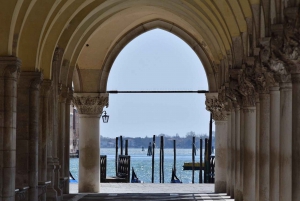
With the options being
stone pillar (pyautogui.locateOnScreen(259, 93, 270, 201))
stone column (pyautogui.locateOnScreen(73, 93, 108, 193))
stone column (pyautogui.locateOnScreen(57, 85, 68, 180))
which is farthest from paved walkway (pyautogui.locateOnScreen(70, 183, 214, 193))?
stone pillar (pyautogui.locateOnScreen(259, 93, 270, 201))

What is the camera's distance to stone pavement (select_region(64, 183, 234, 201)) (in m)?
31.6

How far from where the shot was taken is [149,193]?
3469cm

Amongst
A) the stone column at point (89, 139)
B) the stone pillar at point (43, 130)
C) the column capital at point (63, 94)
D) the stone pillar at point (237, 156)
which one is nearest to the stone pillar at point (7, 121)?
the stone pillar at point (43, 130)

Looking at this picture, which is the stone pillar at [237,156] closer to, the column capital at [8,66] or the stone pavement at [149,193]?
the stone pavement at [149,193]

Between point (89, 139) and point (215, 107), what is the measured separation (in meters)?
5.17

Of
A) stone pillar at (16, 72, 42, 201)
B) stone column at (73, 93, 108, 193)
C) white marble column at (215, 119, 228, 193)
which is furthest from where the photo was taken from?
stone column at (73, 93, 108, 193)

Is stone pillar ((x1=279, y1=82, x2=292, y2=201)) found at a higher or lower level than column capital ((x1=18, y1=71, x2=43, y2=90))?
lower

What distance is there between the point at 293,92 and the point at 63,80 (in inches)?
620

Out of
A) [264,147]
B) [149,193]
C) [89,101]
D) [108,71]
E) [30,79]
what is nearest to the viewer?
[264,147]

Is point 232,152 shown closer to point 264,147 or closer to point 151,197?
A: point 151,197

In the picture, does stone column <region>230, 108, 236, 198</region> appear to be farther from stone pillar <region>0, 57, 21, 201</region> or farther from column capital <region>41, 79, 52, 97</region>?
stone pillar <region>0, 57, 21, 201</region>

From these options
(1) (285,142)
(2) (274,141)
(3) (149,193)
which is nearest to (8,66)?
(2) (274,141)

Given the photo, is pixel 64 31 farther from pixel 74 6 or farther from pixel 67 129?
pixel 67 129

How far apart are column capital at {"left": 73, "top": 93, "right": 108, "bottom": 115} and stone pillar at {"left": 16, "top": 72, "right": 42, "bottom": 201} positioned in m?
13.3
